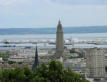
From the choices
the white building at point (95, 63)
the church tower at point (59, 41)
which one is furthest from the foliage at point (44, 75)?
the church tower at point (59, 41)

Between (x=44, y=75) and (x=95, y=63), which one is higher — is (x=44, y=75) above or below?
above

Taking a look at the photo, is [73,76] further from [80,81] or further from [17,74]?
[17,74]

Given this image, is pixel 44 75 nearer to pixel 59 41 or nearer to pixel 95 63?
pixel 95 63

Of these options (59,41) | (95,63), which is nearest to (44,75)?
(95,63)

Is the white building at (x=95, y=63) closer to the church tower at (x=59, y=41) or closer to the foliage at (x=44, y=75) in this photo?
the church tower at (x=59, y=41)

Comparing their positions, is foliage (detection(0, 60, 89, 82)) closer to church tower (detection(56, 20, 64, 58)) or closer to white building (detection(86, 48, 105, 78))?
white building (detection(86, 48, 105, 78))

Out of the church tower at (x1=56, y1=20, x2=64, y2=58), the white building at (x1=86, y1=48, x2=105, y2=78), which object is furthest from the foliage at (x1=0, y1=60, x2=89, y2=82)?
the church tower at (x1=56, y1=20, x2=64, y2=58)

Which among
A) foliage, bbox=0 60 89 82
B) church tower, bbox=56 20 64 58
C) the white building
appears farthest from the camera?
church tower, bbox=56 20 64 58

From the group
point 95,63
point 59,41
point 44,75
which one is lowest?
point 95,63
